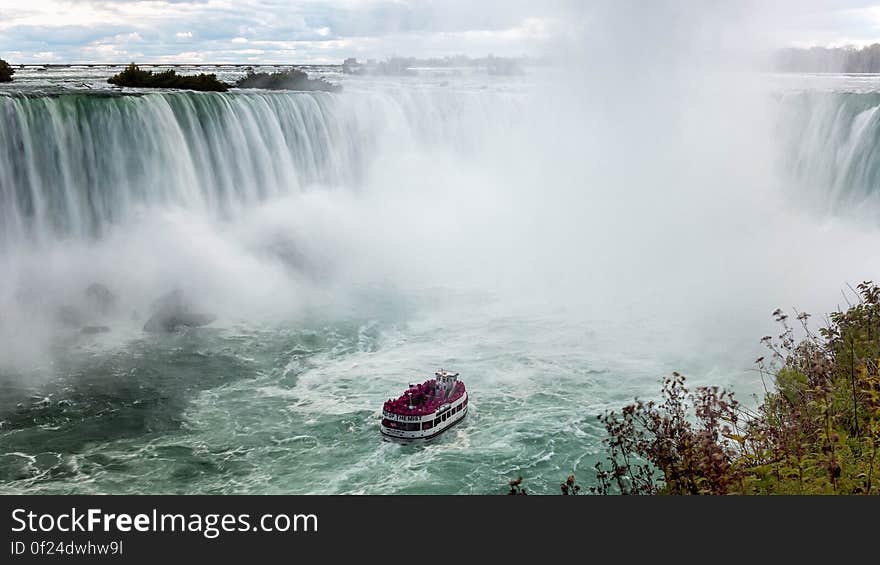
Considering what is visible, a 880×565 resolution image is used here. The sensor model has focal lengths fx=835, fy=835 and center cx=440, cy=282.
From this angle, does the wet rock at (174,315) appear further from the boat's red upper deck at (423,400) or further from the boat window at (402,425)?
the boat window at (402,425)

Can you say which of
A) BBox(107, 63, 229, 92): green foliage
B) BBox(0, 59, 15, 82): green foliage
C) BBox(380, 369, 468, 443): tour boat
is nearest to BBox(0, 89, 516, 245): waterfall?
BBox(107, 63, 229, 92): green foliage

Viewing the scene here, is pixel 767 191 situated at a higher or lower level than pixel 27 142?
lower

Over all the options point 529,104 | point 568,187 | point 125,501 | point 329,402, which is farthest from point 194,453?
point 529,104

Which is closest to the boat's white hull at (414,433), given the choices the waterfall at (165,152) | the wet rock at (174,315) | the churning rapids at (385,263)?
the churning rapids at (385,263)

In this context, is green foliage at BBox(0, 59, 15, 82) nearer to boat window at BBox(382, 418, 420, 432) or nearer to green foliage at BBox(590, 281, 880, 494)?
boat window at BBox(382, 418, 420, 432)

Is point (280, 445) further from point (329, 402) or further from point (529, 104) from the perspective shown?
point (529, 104)

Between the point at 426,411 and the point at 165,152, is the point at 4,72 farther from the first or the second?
the point at 426,411

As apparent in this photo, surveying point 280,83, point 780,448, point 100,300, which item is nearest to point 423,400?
point 780,448
